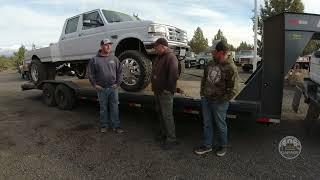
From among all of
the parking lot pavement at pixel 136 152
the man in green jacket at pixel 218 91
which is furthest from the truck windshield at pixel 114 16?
the man in green jacket at pixel 218 91

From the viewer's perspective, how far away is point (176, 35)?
26.1ft

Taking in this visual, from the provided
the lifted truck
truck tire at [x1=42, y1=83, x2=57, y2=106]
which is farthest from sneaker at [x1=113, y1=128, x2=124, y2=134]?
truck tire at [x1=42, y1=83, x2=57, y2=106]

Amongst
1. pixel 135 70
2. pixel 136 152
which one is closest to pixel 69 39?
pixel 135 70

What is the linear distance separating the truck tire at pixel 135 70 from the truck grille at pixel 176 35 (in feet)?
2.62

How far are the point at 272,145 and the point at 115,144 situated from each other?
2.59m

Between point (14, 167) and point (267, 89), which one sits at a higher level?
point (267, 89)

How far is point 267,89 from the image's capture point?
5543 millimetres

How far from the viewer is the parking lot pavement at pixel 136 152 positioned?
4926 mm

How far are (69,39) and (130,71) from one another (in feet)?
9.84

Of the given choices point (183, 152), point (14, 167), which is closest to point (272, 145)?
point (183, 152)

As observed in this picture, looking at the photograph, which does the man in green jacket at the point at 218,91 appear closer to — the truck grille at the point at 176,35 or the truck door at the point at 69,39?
the truck grille at the point at 176,35

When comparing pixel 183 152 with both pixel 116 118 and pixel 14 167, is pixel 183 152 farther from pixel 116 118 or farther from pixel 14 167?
pixel 14 167

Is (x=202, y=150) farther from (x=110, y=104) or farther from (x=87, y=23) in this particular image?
(x=87, y=23)

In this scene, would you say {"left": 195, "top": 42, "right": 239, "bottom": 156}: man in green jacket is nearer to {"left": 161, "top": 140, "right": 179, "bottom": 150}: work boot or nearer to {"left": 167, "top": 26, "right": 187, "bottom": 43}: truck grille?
{"left": 161, "top": 140, "right": 179, "bottom": 150}: work boot
